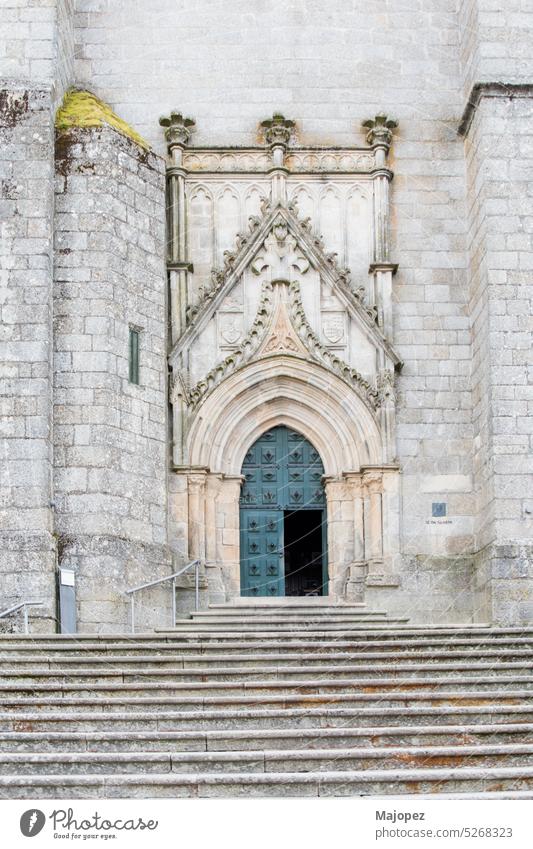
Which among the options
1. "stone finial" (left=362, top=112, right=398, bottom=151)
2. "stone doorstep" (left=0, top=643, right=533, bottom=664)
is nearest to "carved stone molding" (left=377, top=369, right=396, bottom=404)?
"stone finial" (left=362, top=112, right=398, bottom=151)

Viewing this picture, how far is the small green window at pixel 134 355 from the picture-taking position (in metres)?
14.6

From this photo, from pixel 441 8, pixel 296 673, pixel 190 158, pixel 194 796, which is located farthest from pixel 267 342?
pixel 194 796

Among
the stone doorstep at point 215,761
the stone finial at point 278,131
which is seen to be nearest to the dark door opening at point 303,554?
the stone finial at point 278,131

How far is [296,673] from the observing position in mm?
10602

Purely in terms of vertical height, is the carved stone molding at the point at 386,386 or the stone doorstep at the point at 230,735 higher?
the carved stone molding at the point at 386,386

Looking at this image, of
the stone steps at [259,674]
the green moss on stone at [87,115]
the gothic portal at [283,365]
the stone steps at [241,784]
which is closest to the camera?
the stone steps at [241,784]

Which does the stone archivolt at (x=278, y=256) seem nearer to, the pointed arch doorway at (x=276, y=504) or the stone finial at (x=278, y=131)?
the stone finial at (x=278, y=131)

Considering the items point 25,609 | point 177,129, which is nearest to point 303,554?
point 25,609

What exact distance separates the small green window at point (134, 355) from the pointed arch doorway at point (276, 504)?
6.25 feet

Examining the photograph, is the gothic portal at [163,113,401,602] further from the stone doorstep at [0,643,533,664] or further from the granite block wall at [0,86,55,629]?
the stone doorstep at [0,643,533,664]

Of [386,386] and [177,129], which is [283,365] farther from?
[177,129]

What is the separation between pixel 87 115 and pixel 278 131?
8.00 feet

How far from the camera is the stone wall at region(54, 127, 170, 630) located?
13.6m

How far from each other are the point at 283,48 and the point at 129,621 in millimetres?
7387
